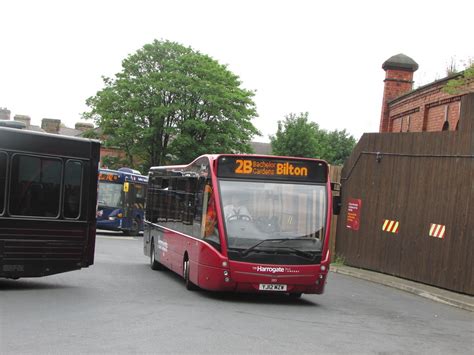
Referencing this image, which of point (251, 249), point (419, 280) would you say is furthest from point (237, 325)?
point (419, 280)

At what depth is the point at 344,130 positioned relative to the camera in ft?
265

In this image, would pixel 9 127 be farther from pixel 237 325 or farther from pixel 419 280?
pixel 419 280

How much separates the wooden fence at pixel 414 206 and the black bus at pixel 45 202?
28.0ft

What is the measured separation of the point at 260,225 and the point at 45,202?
3782mm

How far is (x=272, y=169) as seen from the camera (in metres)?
12.6

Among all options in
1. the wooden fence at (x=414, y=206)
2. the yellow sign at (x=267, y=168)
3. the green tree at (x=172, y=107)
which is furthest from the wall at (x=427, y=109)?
the green tree at (x=172, y=107)

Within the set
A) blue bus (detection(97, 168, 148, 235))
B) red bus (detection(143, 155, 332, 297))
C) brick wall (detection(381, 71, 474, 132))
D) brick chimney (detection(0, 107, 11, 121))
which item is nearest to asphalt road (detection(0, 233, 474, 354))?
red bus (detection(143, 155, 332, 297))

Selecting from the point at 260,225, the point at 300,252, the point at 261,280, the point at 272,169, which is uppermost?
the point at 272,169

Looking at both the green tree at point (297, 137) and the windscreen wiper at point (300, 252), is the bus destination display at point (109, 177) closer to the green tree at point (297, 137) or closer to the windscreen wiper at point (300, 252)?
the windscreen wiper at point (300, 252)

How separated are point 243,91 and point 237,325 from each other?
1930 inches

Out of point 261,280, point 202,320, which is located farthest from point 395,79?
point 202,320

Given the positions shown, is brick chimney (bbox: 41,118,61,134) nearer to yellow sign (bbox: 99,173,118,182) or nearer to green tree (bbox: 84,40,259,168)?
green tree (bbox: 84,40,259,168)

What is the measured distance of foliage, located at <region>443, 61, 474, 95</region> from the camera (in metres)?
17.0

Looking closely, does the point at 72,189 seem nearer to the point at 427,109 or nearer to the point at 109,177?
the point at 427,109
